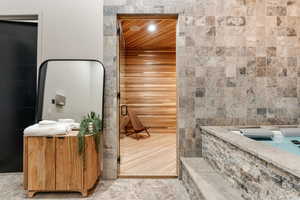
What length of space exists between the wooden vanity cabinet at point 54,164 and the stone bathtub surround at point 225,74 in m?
0.63

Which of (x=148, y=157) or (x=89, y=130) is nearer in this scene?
(x=89, y=130)

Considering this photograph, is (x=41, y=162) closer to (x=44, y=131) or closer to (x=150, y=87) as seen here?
(x=44, y=131)

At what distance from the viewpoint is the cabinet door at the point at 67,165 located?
1.98 meters

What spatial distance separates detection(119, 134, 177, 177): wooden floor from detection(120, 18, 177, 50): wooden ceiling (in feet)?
7.88

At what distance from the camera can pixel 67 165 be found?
1.99m

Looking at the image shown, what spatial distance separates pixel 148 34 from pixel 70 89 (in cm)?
274

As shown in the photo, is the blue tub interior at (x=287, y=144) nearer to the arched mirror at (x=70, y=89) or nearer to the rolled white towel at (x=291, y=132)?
the rolled white towel at (x=291, y=132)

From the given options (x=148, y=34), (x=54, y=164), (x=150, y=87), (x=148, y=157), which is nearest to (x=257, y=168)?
(x=54, y=164)

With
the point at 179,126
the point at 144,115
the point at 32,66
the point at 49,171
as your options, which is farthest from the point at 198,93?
the point at 144,115

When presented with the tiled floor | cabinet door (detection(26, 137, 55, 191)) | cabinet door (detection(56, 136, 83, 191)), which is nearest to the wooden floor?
the tiled floor

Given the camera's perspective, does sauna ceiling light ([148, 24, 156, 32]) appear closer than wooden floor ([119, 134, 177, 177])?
No

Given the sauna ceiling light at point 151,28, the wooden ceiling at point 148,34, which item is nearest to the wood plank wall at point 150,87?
the wooden ceiling at point 148,34

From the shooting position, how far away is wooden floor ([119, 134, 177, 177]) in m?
2.69

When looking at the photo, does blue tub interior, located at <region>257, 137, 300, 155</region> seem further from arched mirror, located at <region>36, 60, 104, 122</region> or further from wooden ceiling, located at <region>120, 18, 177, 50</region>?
wooden ceiling, located at <region>120, 18, 177, 50</region>
